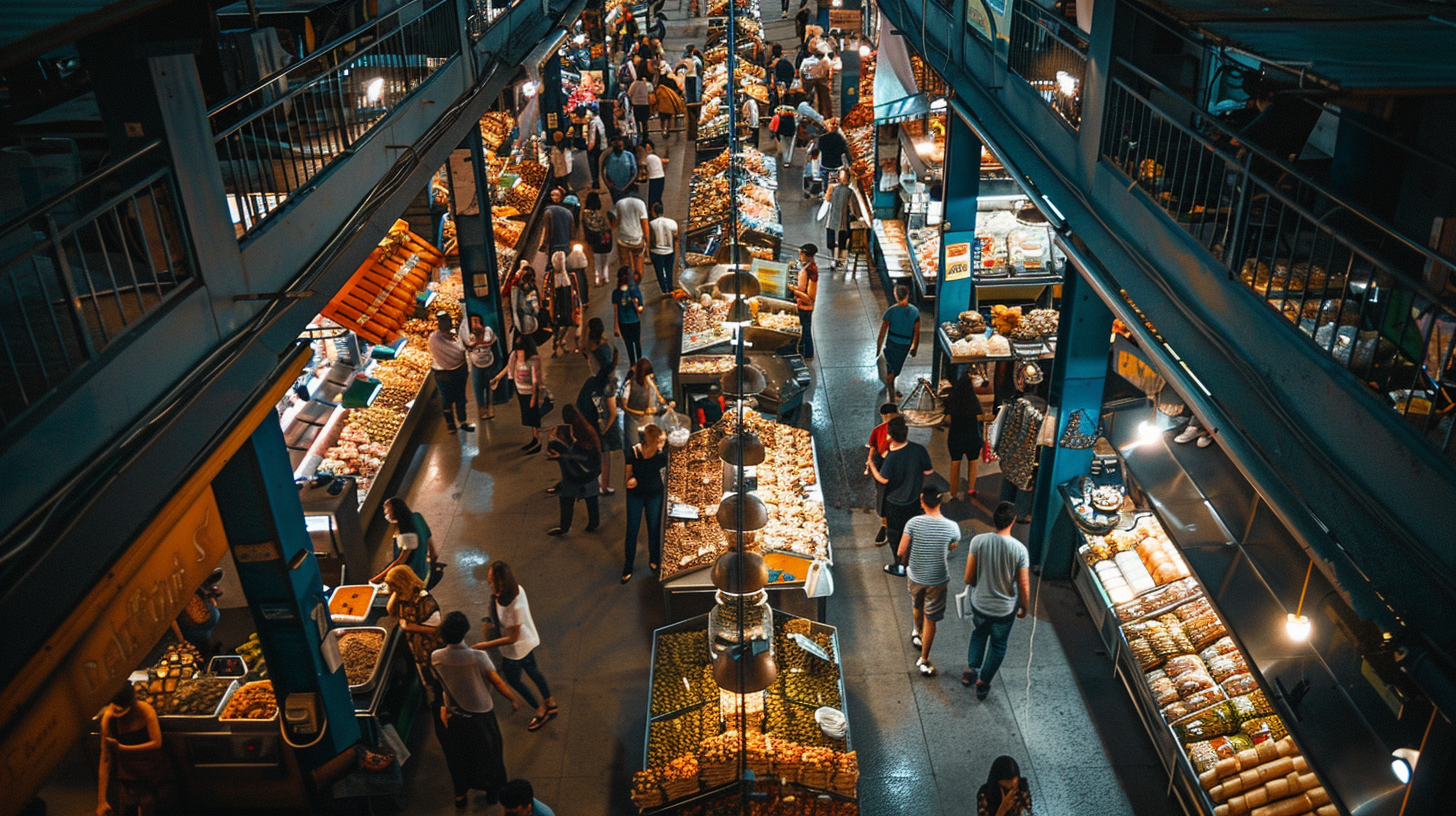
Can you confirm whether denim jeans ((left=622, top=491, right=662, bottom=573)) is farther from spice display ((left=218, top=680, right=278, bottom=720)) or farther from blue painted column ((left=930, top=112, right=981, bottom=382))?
blue painted column ((left=930, top=112, right=981, bottom=382))

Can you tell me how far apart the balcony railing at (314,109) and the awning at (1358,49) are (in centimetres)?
499

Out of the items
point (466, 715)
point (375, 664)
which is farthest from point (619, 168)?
point (466, 715)

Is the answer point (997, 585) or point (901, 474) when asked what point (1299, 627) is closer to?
point (997, 585)

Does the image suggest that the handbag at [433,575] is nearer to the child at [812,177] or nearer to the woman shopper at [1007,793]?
the woman shopper at [1007,793]

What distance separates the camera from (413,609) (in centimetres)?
768

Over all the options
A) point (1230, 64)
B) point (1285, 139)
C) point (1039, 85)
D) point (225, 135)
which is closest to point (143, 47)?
point (225, 135)

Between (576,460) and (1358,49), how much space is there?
22.5 ft

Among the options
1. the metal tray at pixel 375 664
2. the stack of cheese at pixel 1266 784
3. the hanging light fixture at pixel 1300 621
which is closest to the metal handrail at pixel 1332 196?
the hanging light fixture at pixel 1300 621

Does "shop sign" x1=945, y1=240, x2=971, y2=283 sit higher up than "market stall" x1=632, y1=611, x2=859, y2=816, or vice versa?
"shop sign" x1=945, y1=240, x2=971, y2=283

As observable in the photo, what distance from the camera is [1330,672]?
5539 millimetres

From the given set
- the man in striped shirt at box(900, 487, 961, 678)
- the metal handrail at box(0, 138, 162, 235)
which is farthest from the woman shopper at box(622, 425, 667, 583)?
the metal handrail at box(0, 138, 162, 235)

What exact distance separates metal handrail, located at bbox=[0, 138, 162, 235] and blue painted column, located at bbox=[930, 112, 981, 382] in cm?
842

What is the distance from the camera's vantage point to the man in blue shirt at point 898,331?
461 inches

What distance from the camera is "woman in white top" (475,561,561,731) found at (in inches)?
286
